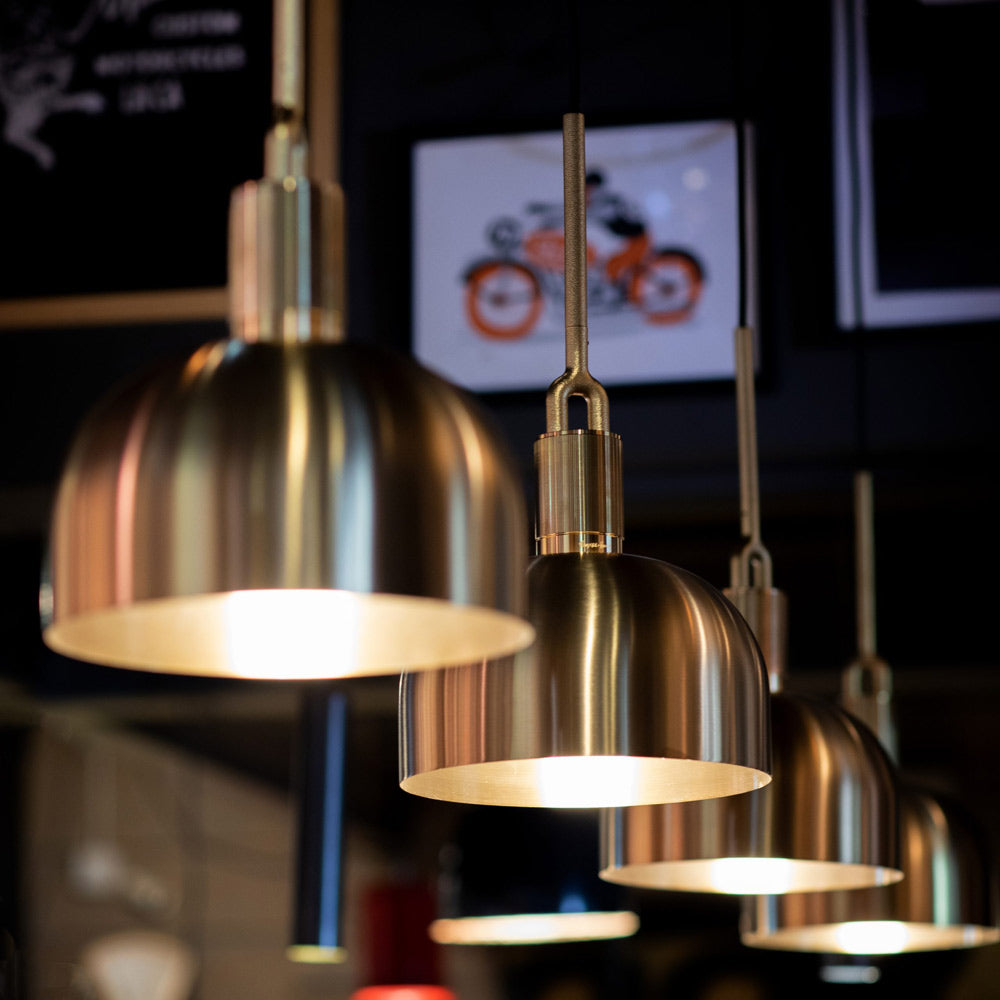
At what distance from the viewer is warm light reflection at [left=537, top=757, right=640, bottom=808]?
1275 millimetres

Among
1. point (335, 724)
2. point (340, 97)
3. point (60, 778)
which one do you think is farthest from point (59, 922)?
point (340, 97)

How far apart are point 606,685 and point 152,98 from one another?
2.16 metres

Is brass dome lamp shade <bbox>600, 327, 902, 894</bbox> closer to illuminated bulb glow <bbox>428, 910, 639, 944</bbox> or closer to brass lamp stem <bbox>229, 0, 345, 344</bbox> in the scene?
brass lamp stem <bbox>229, 0, 345, 344</bbox>

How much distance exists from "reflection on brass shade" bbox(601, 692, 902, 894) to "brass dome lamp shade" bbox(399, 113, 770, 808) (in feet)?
0.96

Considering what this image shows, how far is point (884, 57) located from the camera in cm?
291

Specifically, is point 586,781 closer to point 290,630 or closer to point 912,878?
point 290,630

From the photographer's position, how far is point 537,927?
3605 millimetres

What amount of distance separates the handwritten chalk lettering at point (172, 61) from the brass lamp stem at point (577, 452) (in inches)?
76.8

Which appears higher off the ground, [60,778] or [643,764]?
[643,764]

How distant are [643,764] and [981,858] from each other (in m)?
0.96

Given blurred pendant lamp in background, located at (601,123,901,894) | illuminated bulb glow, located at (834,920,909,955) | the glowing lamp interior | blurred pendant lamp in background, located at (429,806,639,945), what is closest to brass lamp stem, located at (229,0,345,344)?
the glowing lamp interior

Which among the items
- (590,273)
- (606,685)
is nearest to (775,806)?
(606,685)

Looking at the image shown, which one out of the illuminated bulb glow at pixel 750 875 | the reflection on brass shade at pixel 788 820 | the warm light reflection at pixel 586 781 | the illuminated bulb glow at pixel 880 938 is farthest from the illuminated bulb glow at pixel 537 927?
the warm light reflection at pixel 586 781

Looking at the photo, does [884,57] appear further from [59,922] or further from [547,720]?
[59,922]
